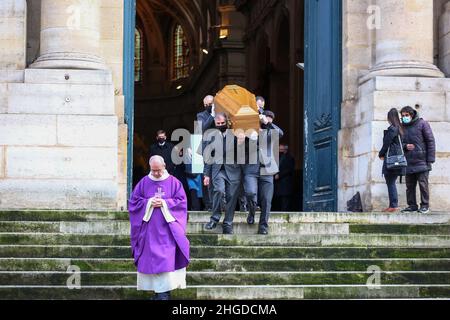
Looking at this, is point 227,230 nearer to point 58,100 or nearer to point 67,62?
point 58,100

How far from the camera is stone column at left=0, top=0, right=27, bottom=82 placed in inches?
659

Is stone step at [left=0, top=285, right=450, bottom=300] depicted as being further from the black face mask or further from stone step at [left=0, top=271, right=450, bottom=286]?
the black face mask

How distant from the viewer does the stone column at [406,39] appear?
17219 mm

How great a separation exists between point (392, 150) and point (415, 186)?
66 cm

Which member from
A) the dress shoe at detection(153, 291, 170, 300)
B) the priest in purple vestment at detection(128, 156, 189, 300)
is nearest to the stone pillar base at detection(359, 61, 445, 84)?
the priest in purple vestment at detection(128, 156, 189, 300)

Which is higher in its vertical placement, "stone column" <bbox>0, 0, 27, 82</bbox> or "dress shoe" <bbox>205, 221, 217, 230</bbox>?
"stone column" <bbox>0, 0, 27, 82</bbox>

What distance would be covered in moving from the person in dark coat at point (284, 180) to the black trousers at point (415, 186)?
4696 mm

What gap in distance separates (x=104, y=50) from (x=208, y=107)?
2.81 meters

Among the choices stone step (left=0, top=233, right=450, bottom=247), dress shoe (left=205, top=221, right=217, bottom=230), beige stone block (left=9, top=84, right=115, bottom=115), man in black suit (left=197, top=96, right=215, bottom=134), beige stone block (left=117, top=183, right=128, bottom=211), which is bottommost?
stone step (left=0, top=233, right=450, bottom=247)

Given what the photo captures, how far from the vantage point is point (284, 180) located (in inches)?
804

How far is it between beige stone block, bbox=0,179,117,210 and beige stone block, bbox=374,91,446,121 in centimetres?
408

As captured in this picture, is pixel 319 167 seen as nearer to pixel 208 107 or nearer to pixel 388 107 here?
pixel 388 107

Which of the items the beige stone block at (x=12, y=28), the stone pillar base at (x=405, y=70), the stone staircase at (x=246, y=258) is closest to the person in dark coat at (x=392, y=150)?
the stone staircase at (x=246, y=258)

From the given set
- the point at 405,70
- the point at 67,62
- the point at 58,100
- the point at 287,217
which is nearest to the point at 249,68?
the point at 405,70
